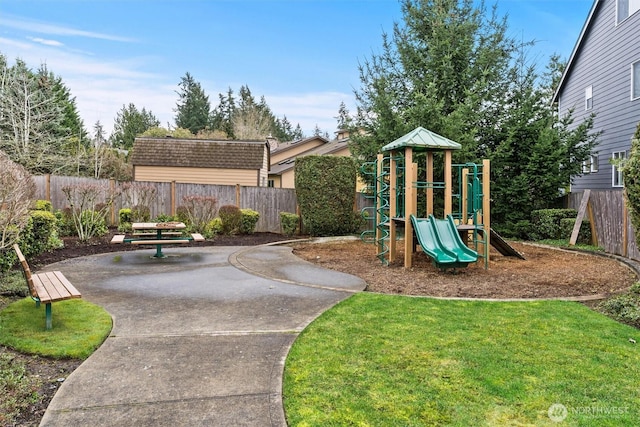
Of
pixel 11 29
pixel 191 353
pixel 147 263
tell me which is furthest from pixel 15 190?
pixel 11 29

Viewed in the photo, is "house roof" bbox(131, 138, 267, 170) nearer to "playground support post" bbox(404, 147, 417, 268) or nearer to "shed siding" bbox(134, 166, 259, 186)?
"shed siding" bbox(134, 166, 259, 186)

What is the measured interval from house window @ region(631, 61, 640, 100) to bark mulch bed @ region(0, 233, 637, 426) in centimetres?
693

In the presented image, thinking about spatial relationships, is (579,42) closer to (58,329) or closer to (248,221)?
(248,221)

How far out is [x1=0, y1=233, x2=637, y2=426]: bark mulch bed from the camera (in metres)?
6.14

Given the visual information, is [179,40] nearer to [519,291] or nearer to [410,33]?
[410,33]

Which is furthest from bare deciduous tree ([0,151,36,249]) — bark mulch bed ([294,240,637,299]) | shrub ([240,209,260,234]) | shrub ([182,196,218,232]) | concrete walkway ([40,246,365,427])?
shrub ([240,209,260,234])

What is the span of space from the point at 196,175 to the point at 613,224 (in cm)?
1828

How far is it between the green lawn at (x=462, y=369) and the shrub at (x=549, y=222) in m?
9.14

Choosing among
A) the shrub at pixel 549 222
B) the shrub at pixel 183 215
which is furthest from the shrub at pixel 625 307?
the shrub at pixel 183 215

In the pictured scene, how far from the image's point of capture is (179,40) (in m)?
18.4

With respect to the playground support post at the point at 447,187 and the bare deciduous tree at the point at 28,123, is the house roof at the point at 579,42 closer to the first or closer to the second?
the playground support post at the point at 447,187

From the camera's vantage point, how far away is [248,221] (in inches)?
575

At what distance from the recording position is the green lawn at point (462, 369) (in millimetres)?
2754

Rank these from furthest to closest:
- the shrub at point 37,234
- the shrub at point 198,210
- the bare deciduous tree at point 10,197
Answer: the shrub at point 198,210, the shrub at point 37,234, the bare deciduous tree at point 10,197
